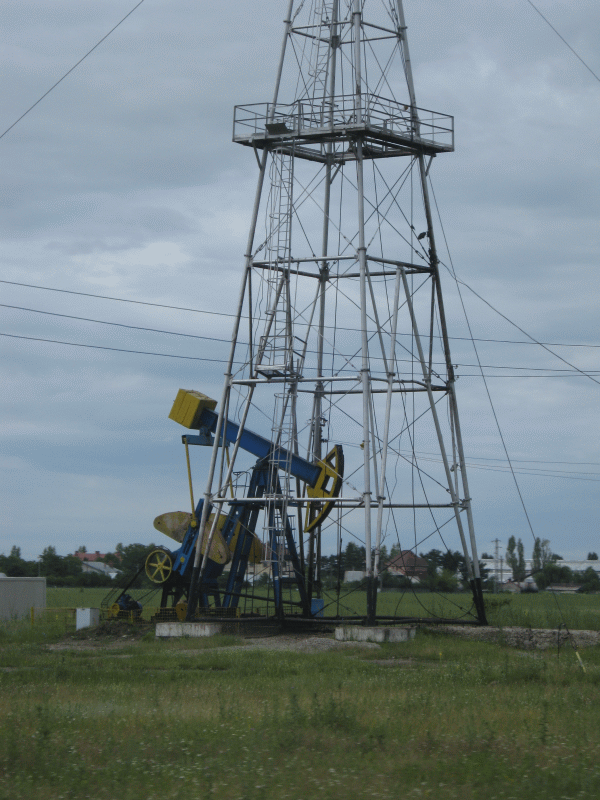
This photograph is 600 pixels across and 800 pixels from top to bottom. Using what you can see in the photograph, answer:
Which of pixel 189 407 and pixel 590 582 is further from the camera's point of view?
pixel 590 582

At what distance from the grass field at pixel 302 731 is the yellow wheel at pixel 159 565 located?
899cm

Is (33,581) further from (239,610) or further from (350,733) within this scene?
(350,733)

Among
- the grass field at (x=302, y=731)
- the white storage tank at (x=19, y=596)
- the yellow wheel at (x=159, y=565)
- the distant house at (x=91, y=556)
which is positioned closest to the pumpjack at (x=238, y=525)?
the yellow wheel at (x=159, y=565)

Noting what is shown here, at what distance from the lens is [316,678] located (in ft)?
55.7

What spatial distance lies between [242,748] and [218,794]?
1627mm

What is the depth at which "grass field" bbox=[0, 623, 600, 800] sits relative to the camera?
9.54 metres

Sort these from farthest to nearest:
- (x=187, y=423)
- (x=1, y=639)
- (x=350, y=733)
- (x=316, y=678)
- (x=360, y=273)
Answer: (x=187, y=423) → (x=1, y=639) → (x=360, y=273) → (x=316, y=678) → (x=350, y=733)

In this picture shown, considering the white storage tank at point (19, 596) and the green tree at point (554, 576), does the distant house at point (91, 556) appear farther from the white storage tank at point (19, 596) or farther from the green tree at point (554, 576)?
the white storage tank at point (19, 596)

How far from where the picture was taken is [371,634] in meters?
23.2

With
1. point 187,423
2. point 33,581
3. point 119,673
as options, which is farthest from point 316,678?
point 33,581

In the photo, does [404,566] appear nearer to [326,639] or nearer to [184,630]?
[326,639]

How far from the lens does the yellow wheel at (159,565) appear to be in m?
28.2

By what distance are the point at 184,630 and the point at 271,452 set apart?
15.6 ft

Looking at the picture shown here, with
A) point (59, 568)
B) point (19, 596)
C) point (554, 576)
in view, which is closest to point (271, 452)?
point (19, 596)
